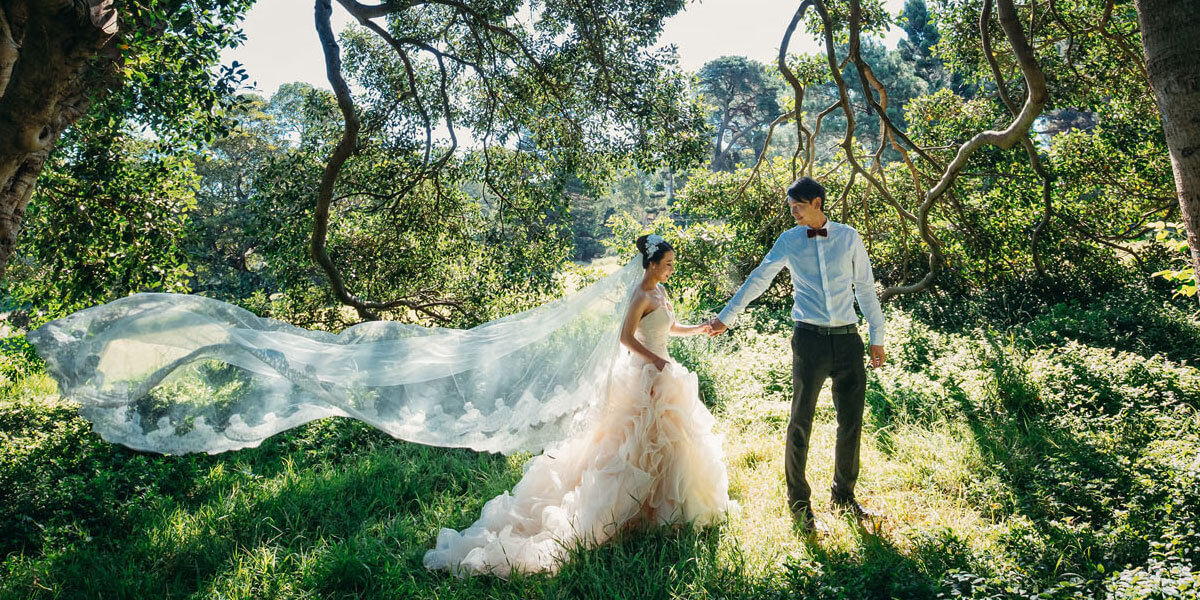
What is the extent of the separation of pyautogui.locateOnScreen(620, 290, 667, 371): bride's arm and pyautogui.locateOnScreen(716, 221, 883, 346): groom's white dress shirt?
1.55 feet

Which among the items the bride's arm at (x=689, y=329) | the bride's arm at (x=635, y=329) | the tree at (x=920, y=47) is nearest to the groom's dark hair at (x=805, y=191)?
the bride's arm at (x=689, y=329)

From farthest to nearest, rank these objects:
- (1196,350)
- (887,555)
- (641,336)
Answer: (1196,350) → (641,336) → (887,555)

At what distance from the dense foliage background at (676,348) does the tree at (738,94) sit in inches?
1057

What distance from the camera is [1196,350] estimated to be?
20.3ft

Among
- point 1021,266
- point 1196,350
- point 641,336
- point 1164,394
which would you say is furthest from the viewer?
point 1021,266

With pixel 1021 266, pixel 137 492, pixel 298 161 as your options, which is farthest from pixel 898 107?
pixel 137 492

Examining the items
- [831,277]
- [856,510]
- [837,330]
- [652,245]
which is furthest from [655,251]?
[856,510]

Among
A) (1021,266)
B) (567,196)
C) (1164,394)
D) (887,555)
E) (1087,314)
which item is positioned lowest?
(887,555)

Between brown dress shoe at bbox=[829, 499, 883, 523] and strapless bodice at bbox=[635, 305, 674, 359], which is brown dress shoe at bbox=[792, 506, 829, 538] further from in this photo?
strapless bodice at bbox=[635, 305, 674, 359]

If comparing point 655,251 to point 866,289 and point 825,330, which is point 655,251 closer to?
point 825,330

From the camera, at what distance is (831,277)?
354 cm

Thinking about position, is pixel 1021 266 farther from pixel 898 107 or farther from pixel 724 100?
pixel 724 100

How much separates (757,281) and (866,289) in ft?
2.09

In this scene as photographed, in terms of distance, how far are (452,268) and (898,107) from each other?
28116 mm
